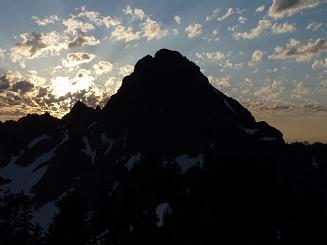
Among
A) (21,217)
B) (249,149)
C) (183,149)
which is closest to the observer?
(21,217)

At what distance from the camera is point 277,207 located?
37906 millimetres

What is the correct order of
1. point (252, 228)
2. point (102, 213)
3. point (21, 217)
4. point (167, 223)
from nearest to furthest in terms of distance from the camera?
1. point (252, 228)
2. point (167, 223)
3. point (102, 213)
4. point (21, 217)

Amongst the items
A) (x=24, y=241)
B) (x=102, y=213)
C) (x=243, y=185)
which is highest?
(x=243, y=185)

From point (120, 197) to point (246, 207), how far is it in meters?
Result: 27.1

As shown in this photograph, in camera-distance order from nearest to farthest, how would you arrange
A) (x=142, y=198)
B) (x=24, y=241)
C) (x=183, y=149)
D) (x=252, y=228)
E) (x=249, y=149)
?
(x=252, y=228), (x=142, y=198), (x=24, y=241), (x=249, y=149), (x=183, y=149)

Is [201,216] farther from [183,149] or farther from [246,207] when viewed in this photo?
[183,149]

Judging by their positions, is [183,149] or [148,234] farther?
[183,149]

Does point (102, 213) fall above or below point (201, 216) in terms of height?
below

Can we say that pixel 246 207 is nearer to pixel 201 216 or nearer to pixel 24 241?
pixel 201 216

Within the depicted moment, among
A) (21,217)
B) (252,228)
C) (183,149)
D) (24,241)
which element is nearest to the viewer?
(252,228)

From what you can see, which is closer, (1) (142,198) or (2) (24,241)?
(1) (142,198)

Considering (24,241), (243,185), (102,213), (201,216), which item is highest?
(243,185)

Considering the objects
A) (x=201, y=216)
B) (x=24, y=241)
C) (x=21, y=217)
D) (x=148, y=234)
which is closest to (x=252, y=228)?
(x=201, y=216)

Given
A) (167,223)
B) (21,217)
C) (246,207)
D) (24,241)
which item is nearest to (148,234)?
(167,223)
